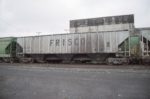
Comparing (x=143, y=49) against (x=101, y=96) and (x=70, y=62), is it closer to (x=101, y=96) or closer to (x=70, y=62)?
(x=70, y=62)

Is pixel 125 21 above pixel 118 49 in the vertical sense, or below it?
above

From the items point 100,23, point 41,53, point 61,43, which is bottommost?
point 41,53

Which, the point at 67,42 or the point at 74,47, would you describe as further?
the point at 67,42

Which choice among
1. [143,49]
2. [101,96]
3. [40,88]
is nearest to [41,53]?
[143,49]

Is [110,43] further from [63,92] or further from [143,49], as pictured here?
[63,92]

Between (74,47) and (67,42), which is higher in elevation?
(67,42)

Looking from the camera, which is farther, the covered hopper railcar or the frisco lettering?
the frisco lettering

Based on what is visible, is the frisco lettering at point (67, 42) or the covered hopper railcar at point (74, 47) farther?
the frisco lettering at point (67, 42)

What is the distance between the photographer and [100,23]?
41.6m

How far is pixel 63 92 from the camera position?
544cm

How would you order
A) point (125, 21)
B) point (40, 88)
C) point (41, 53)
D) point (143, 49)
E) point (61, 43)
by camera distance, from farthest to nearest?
point (125, 21) < point (41, 53) < point (61, 43) < point (143, 49) < point (40, 88)

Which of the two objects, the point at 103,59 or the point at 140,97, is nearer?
the point at 140,97

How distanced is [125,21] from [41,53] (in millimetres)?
28123

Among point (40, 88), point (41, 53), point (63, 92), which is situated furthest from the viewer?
point (41, 53)
